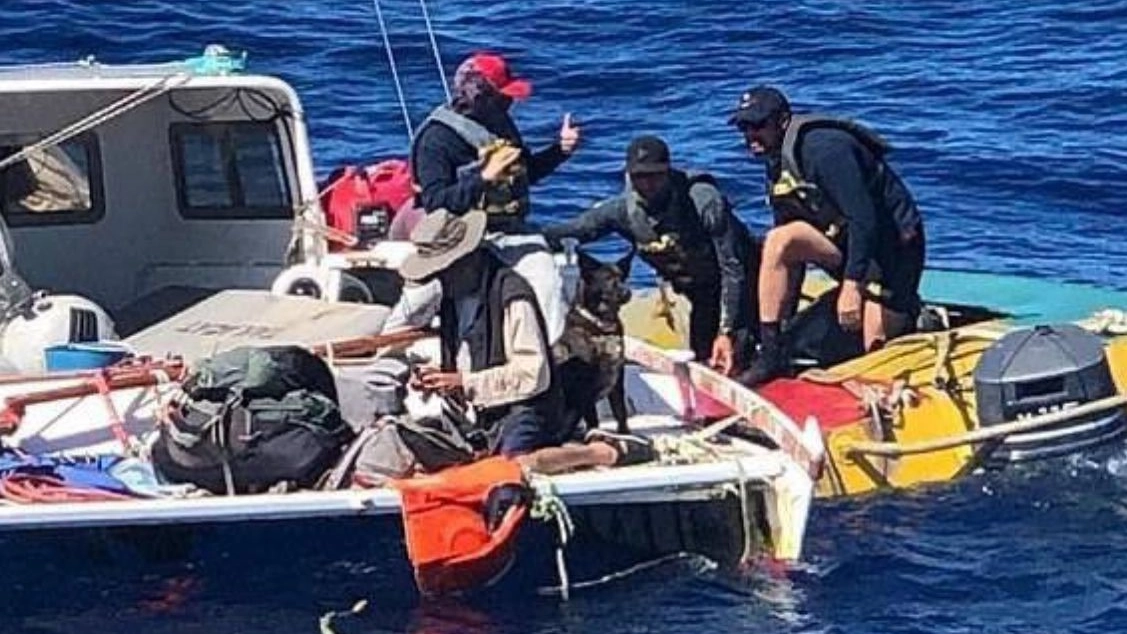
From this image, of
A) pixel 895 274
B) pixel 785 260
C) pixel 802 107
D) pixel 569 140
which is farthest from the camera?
pixel 802 107

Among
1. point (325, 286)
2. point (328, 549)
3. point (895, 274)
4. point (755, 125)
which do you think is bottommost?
point (328, 549)

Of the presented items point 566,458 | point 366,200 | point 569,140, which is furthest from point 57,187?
point 566,458

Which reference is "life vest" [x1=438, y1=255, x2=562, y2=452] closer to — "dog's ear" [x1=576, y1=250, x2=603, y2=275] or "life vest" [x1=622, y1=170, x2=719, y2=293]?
"dog's ear" [x1=576, y1=250, x2=603, y2=275]

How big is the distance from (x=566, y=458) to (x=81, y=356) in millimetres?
2524

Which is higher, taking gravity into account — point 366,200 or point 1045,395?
point 366,200

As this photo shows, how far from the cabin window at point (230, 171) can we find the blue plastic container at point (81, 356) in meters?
2.21

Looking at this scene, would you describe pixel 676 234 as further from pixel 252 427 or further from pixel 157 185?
pixel 252 427

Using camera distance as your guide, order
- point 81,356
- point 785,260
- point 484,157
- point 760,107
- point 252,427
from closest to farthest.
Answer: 1. point 252,427
2. point 484,157
3. point 81,356
4. point 760,107
5. point 785,260

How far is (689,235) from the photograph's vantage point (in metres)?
14.3

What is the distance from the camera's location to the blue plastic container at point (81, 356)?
13.3 m

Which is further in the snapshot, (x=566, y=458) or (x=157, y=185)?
(x=157, y=185)

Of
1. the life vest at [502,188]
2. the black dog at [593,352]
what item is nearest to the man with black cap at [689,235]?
the life vest at [502,188]

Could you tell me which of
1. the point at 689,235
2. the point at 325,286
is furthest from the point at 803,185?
the point at 325,286

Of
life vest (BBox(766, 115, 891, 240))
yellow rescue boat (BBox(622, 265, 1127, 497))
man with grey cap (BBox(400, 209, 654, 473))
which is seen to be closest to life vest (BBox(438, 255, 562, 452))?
man with grey cap (BBox(400, 209, 654, 473))
